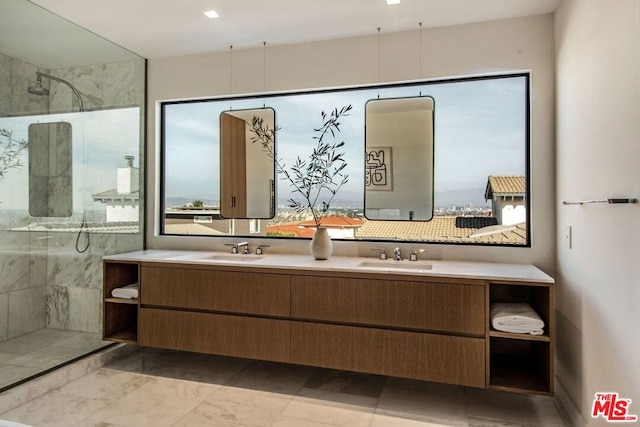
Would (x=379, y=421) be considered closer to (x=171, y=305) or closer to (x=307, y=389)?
(x=307, y=389)

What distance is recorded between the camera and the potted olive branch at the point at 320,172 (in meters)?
3.24

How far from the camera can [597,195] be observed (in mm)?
1927

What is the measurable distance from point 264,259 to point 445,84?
74.6 inches

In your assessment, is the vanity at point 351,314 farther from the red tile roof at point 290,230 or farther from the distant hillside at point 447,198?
the distant hillside at point 447,198

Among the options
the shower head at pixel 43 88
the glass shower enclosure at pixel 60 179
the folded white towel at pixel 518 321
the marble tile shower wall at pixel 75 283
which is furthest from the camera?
the marble tile shower wall at pixel 75 283

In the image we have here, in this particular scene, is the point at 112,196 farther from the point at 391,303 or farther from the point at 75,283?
the point at 391,303

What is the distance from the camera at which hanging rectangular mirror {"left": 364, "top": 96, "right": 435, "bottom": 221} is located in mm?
3039

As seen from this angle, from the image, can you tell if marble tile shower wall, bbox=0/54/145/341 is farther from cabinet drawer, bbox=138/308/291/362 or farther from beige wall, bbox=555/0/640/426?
beige wall, bbox=555/0/640/426

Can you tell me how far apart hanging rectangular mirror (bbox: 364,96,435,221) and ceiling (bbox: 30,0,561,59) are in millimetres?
585

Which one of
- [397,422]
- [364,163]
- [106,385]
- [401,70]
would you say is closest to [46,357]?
[106,385]

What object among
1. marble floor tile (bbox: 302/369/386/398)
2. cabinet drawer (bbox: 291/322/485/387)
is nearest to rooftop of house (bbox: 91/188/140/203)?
cabinet drawer (bbox: 291/322/485/387)

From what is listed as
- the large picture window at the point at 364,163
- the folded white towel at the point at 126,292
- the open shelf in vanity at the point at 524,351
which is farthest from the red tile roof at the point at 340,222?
the folded white towel at the point at 126,292

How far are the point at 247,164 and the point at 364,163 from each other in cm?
105
